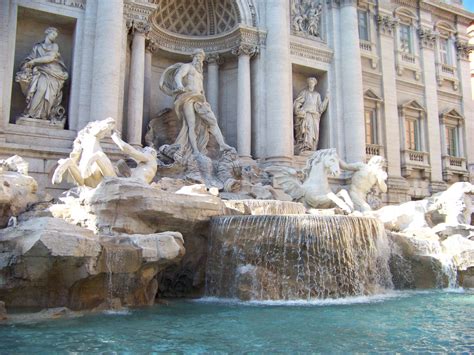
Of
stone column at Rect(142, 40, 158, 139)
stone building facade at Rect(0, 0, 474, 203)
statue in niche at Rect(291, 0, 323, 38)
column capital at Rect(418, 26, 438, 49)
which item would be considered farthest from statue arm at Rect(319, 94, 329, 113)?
column capital at Rect(418, 26, 438, 49)

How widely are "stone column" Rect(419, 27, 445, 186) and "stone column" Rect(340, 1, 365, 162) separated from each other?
4.60 meters

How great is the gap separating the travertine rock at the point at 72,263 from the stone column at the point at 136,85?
7.06 metres

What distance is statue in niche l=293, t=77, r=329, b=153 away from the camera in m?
17.3

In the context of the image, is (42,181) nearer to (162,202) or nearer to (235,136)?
(162,202)

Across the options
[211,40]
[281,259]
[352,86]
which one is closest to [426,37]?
[352,86]

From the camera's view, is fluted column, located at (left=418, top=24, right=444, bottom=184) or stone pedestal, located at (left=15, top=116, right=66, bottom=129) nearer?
stone pedestal, located at (left=15, top=116, right=66, bottom=129)

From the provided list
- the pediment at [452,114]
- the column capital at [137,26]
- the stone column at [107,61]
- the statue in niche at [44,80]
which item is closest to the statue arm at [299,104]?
the column capital at [137,26]

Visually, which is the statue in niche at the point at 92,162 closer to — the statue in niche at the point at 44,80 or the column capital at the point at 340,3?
the statue in niche at the point at 44,80

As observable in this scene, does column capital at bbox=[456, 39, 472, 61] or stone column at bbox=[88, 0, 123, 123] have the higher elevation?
column capital at bbox=[456, 39, 472, 61]

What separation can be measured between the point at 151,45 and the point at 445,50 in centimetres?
1430

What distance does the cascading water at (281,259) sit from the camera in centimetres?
852

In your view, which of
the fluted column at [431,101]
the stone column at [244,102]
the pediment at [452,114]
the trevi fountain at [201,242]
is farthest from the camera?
the pediment at [452,114]

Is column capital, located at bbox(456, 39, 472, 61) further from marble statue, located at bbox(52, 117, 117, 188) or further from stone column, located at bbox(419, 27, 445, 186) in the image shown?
marble statue, located at bbox(52, 117, 117, 188)

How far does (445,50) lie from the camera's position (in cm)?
2270
